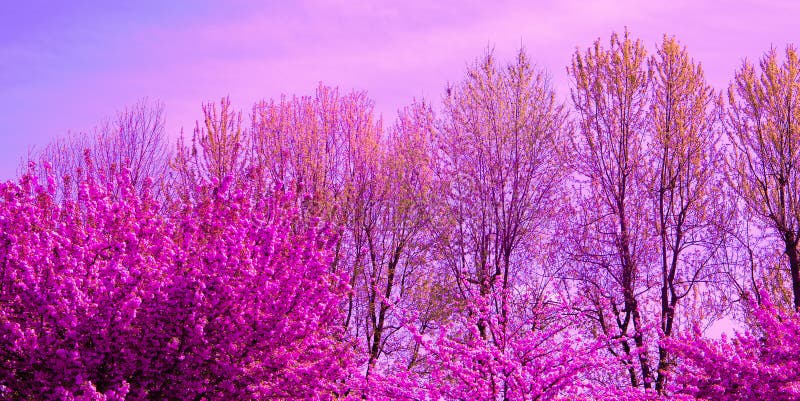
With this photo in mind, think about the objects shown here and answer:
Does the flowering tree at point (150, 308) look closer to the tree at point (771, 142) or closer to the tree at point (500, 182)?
the tree at point (500, 182)

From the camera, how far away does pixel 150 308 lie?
7988 mm

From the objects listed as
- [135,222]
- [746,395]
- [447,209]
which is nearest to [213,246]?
[135,222]

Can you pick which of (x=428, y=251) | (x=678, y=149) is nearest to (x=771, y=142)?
(x=678, y=149)

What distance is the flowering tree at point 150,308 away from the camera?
7598 millimetres

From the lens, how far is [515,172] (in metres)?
15.4

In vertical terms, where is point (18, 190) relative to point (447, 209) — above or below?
below

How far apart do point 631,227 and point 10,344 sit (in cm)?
1233

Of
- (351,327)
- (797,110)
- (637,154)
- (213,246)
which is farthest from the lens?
(351,327)

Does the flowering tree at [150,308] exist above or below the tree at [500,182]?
below

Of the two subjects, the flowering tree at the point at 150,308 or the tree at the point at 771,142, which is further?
the tree at the point at 771,142

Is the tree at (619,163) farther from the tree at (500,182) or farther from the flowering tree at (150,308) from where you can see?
the flowering tree at (150,308)

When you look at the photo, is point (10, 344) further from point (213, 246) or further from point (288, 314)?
point (288, 314)

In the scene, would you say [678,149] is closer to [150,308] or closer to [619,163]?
[619,163]

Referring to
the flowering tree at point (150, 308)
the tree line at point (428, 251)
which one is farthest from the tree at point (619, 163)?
the flowering tree at point (150, 308)
